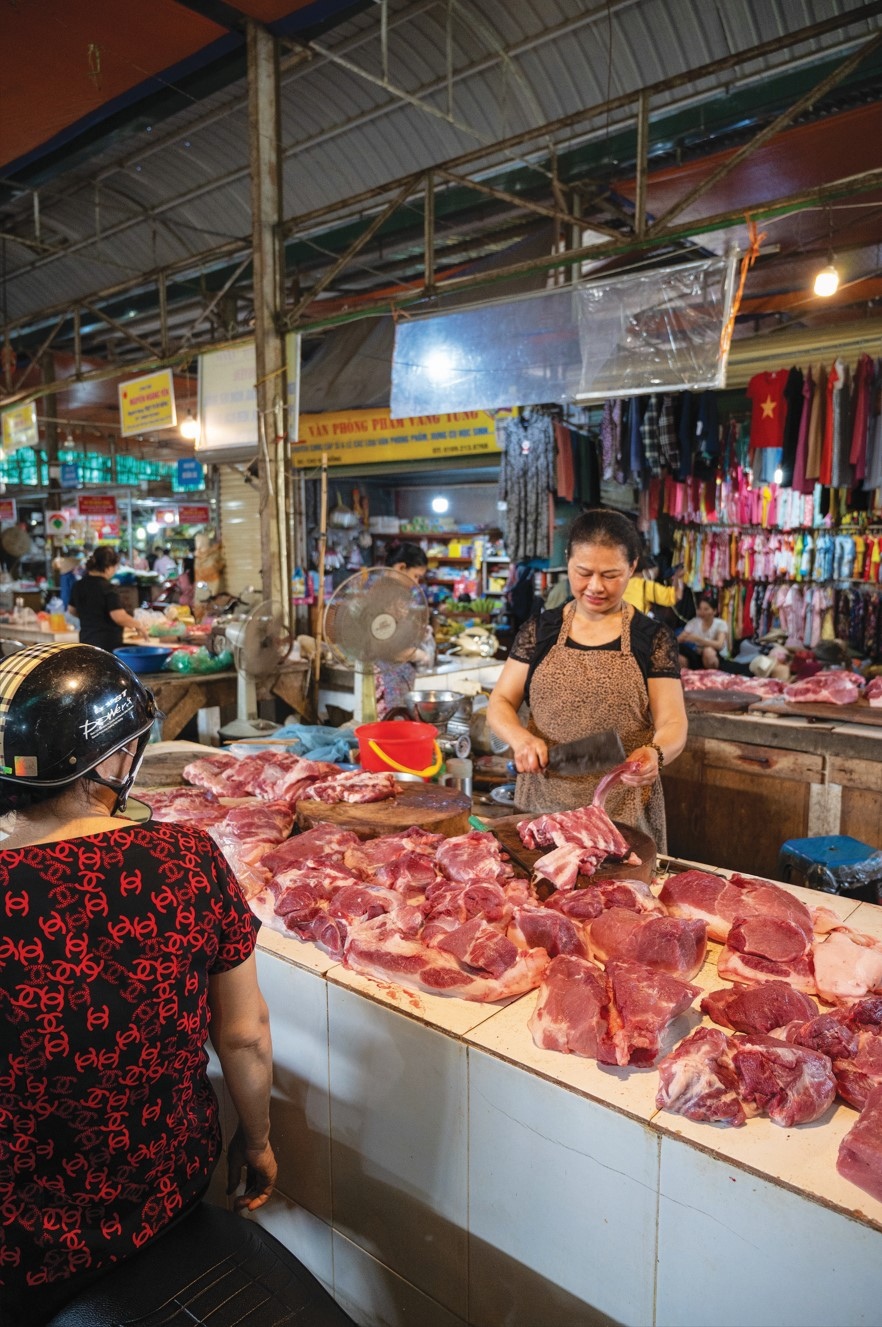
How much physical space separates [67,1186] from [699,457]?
30.6ft

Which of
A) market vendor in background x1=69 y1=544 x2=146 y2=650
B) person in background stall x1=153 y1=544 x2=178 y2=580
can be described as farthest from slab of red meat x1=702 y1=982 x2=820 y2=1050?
person in background stall x1=153 y1=544 x2=178 y2=580

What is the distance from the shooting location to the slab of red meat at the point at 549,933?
2.25m

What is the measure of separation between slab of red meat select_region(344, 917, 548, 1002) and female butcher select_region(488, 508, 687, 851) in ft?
3.80

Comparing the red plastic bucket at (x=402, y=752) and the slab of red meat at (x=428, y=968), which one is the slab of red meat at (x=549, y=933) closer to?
the slab of red meat at (x=428, y=968)

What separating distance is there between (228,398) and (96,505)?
38.2 ft

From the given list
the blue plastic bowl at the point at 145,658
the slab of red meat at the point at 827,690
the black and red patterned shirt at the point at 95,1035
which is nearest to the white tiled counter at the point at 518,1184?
the black and red patterned shirt at the point at 95,1035

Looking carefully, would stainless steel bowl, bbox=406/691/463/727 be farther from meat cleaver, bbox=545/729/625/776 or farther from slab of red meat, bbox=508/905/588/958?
slab of red meat, bbox=508/905/588/958

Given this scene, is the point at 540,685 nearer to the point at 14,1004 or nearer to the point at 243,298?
the point at 14,1004

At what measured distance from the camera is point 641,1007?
191 cm

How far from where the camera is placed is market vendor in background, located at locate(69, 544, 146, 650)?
810cm

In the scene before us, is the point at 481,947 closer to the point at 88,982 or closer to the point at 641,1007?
the point at 641,1007

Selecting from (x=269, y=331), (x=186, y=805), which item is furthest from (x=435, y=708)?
(x=269, y=331)

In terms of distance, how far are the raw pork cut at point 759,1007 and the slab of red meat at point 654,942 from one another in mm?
132

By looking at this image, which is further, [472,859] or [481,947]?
[472,859]
